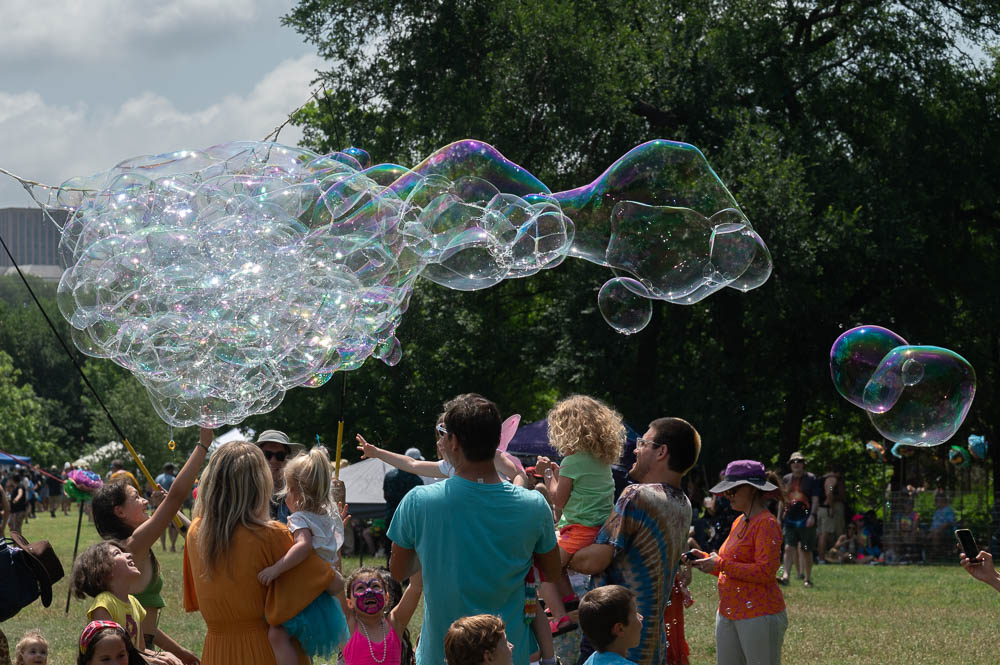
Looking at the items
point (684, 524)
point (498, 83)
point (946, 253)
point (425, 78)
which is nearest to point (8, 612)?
point (684, 524)

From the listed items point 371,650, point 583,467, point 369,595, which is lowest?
point 371,650

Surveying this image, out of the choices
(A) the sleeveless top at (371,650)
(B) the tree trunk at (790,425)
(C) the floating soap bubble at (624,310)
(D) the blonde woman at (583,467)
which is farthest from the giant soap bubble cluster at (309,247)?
(B) the tree trunk at (790,425)

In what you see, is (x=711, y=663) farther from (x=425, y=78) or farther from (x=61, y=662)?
(x=425, y=78)

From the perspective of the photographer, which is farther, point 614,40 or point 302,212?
point 614,40

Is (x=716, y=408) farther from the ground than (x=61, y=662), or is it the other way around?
(x=716, y=408)

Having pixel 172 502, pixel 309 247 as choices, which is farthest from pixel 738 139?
pixel 172 502

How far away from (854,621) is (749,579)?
20.0ft

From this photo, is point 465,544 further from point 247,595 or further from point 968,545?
point 968,545

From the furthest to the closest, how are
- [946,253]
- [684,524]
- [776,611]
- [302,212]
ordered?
[946,253] → [302,212] → [776,611] → [684,524]

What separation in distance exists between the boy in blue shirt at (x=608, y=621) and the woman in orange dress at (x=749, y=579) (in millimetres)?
1349

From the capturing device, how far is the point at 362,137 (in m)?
21.7

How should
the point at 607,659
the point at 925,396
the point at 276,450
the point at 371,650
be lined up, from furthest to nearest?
the point at 925,396, the point at 276,450, the point at 371,650, the point at 607,659

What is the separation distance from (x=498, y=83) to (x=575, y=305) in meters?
4.41

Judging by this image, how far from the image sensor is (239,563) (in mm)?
3867
